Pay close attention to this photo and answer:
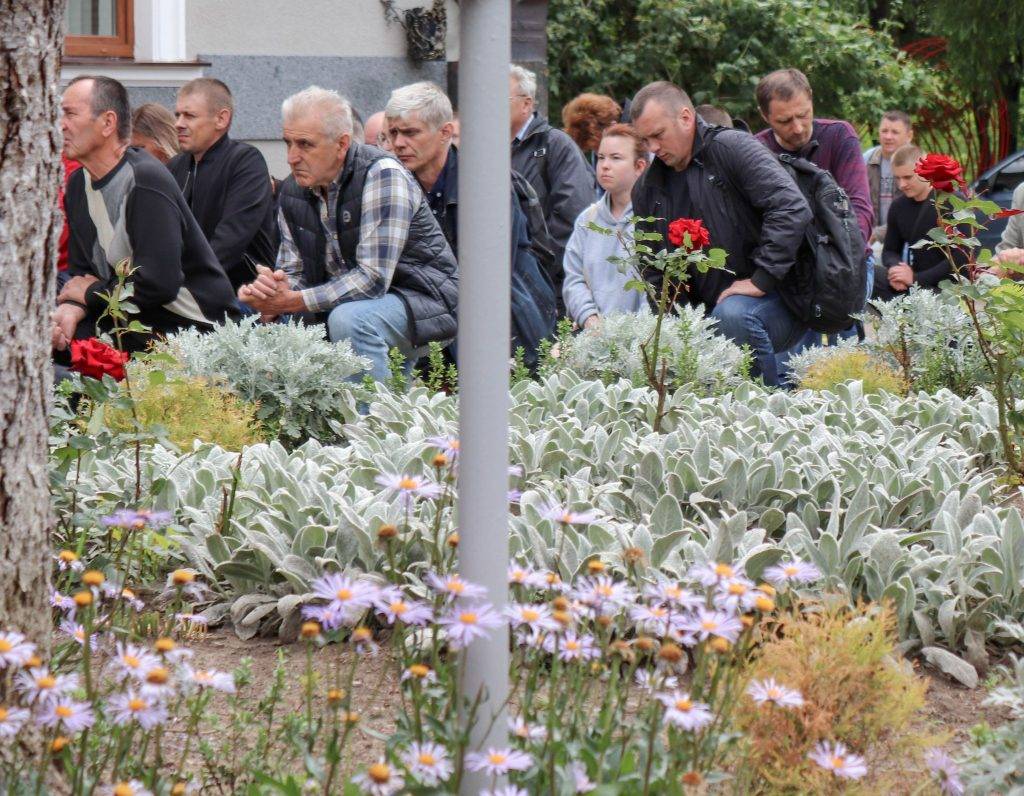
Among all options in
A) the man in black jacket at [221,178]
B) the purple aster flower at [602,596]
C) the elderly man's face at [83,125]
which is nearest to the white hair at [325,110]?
the elderly man's face at [83,125]

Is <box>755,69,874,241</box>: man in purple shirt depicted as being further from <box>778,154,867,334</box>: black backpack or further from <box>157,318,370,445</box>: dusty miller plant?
<box>157,318,370,445</box>: dusty miller plant

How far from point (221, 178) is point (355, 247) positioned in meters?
1.26

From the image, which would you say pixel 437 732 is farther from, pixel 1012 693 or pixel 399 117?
pixel 399 117

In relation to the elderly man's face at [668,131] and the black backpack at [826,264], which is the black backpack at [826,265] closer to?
the black backpack at [826,264]

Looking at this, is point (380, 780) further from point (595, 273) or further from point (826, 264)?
point (595, 273)

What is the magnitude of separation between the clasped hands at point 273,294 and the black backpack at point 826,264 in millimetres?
2093

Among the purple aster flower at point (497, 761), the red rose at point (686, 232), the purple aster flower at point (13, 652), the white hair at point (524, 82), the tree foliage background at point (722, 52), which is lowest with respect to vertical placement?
the purple aster flower at point (497, 761)

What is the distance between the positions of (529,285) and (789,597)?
3.86 m

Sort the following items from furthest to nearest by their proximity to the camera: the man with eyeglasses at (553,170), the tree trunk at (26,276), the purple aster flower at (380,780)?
the man with eyeglasses at (553,170) < the tree trunk at (26,276) < the purple aster flower at (380,780)

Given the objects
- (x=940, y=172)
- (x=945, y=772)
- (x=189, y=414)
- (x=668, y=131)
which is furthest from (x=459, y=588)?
(x=668, y=131)

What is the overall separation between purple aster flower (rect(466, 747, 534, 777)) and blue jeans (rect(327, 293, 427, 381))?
4.04m

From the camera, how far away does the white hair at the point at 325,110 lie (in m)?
6.22

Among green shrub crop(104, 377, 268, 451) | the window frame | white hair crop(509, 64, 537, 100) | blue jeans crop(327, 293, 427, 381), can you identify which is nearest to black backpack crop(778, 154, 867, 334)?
white hair crop(509, 64, 537, 100)

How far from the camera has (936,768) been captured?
258 cm
